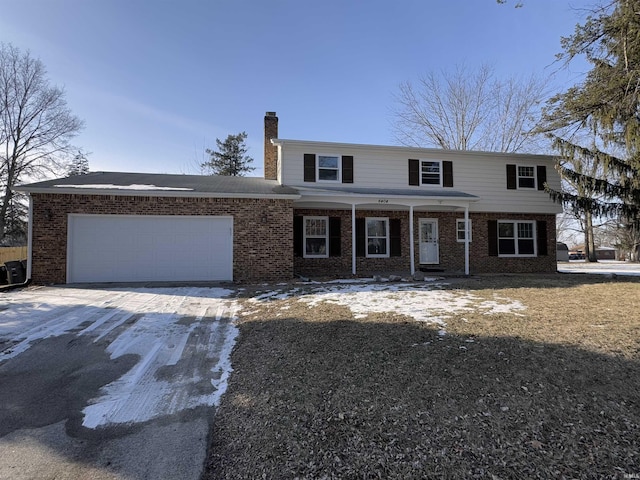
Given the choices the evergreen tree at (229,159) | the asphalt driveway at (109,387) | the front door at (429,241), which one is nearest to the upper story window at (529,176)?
the front door at (429,241)

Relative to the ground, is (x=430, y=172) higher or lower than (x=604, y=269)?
higher

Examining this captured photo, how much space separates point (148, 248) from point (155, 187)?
189 cm

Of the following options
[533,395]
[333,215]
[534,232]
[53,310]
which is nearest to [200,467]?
[533,395]

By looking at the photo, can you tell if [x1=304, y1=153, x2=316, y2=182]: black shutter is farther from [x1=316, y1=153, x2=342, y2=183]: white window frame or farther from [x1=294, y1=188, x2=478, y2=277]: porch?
[x1=294, y1=188, x2=478, y2=277]: porch

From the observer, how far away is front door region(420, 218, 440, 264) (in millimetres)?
13812

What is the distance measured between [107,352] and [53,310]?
3.04m

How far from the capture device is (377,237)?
44.5 feet

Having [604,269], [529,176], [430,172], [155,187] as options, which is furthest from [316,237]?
[604,269]

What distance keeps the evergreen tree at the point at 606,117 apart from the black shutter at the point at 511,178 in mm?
2318

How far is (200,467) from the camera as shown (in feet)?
7.63

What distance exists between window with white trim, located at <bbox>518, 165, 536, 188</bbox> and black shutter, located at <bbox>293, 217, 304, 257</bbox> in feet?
29.9

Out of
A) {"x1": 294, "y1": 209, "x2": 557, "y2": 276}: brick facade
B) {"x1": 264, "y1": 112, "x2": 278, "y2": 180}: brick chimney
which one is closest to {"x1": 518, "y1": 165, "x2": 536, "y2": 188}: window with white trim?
{"x1": 294, "y1": 209, "x2": 557, "y2": 276}: brick facade

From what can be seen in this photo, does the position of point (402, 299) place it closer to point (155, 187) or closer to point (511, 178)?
point (155, 187)

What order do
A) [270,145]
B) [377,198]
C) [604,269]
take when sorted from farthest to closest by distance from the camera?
1. [604,269]
2. [270,145]
3. [377,198]
